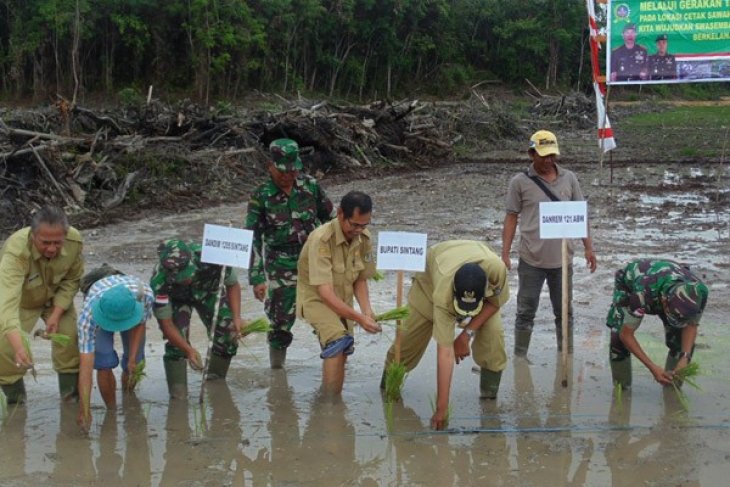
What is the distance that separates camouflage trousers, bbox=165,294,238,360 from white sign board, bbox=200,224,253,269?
1.59 ft

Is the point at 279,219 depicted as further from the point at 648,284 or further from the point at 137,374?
the point at 648,284

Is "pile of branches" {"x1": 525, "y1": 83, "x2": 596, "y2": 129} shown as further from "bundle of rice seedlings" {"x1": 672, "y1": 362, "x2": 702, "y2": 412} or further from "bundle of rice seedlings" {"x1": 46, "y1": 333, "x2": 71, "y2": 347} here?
"bundle of rice seedlings" {"x1": 46, "y1": 333, "x2": 71, "y2": 347}

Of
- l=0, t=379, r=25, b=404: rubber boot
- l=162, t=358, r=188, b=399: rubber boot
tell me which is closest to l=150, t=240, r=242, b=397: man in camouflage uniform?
l=162, t=358, r=188, b=399: rubber boot

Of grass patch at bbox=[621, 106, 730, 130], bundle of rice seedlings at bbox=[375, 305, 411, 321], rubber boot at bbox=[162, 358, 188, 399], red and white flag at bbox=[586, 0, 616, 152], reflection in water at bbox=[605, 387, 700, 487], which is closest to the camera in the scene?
reflection in water at bbox=[605, 387, 700, 487]

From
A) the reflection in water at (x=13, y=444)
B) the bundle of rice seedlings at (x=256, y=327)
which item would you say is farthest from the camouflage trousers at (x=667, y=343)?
the reflection in water at (x=13, y=444)

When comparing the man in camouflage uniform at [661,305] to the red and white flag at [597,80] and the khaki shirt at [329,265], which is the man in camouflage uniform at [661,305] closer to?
the khaki shirt at [329,265]

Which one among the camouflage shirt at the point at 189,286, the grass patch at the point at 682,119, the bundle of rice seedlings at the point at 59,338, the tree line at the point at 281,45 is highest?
the tree line at the point at 281,45

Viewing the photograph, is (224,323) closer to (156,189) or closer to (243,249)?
(243,249)

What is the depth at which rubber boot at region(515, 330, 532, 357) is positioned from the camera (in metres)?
6.25

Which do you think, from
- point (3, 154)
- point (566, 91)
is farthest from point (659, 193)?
point (566, 91)

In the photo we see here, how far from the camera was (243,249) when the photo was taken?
501cm

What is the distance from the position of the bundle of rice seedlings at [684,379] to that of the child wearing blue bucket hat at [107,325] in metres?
3.08

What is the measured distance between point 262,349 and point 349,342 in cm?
152

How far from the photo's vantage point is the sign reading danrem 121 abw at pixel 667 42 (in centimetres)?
1234
